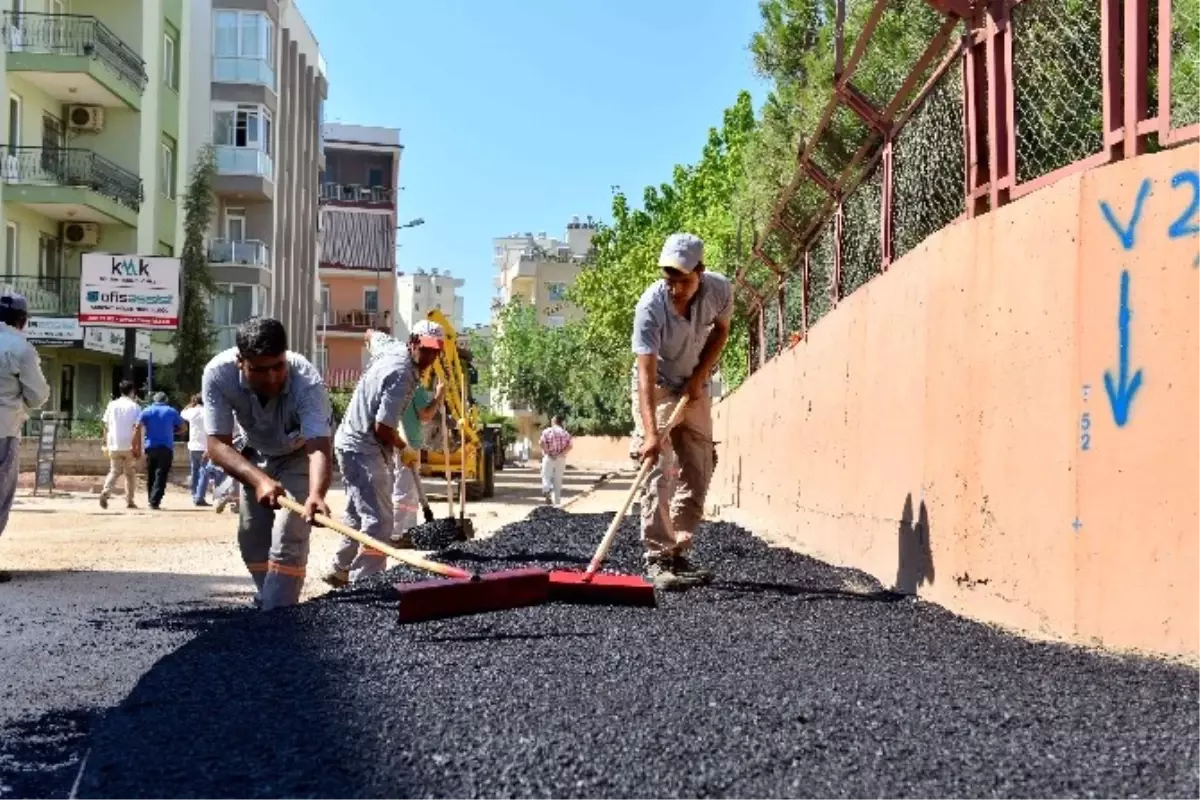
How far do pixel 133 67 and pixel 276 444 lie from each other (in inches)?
1060

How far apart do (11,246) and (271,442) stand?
78.2ft

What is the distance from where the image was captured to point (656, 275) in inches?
1359

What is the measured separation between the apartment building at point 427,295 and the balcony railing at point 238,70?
6563 cm

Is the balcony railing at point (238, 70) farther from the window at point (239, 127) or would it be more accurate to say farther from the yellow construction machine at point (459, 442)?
the yellow construction machine at point (459, 442)

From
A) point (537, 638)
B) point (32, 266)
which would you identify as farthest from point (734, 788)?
point (32, 266)

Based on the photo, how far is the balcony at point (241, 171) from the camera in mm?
38844

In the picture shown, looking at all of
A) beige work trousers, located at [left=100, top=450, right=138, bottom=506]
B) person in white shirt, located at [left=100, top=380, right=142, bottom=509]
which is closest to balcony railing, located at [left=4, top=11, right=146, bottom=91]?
person in white shirt, located at [left=100, top=380, right=142, bottom=509]

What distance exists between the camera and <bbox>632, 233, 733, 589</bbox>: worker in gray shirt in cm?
678

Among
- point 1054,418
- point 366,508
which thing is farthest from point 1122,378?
point 366,508

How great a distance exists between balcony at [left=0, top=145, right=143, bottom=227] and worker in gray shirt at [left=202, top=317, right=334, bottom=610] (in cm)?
2265

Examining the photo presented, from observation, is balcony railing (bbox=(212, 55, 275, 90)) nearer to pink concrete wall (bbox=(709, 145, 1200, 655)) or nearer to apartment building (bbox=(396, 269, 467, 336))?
pink concrete wall (bbox=(709, 145, 1200, 655))

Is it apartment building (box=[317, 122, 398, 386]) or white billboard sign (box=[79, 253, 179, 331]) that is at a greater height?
apartment building (box=[317, 122, 398, 386])

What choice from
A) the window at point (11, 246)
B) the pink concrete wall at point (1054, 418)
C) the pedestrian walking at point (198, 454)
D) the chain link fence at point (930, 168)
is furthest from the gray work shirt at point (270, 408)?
the window at point (11, 246)

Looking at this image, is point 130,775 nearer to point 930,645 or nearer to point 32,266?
point 930,645
